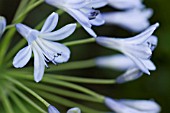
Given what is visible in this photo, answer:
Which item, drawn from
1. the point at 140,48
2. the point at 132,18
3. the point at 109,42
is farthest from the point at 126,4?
the point at 140,48

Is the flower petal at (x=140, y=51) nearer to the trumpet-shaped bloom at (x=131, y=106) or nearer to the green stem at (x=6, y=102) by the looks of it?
the trumpet-shaped bloom at (x=131, y=106)

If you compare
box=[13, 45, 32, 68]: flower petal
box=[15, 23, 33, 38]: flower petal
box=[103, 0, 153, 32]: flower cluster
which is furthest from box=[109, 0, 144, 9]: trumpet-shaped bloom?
box=[13, 45, 32, 68]: flower petal

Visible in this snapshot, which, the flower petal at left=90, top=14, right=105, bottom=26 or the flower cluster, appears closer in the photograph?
the flower petal at left=90, top=14, right=105, bottom=26

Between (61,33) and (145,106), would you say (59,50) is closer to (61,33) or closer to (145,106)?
(61,33)

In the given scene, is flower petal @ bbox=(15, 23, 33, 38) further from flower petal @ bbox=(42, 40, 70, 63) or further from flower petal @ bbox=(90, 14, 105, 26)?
flower petal @ bbox=(90, 14, 105, 26)

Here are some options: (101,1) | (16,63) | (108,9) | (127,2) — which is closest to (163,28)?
A: (108,9)

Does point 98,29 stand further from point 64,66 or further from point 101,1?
point 101,1
